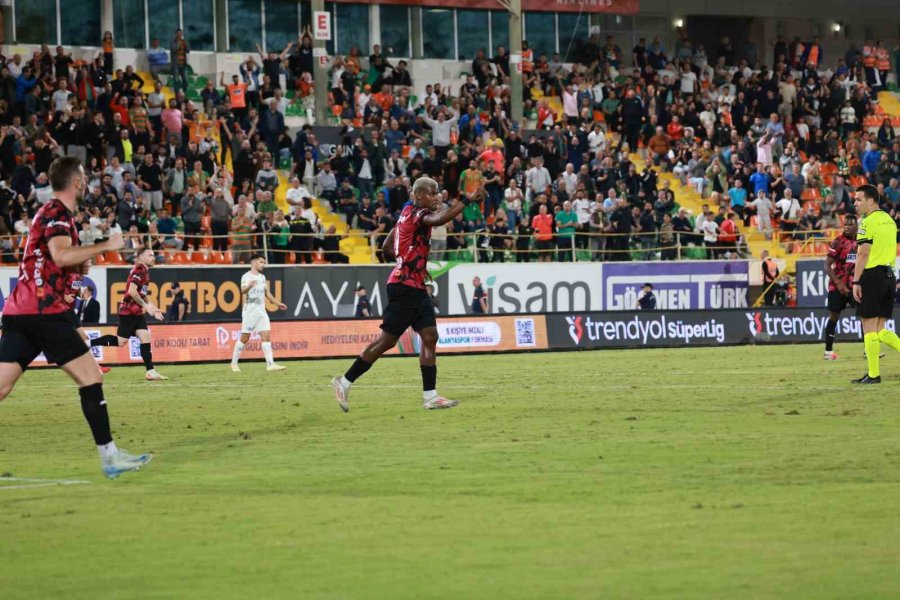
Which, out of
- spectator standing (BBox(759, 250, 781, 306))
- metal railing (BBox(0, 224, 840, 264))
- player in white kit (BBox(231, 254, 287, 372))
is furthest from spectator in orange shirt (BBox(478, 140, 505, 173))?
player in white kit (BBox(231, 254, 287, 372))

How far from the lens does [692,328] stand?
34250 mm

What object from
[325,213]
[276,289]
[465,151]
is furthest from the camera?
[325,213]

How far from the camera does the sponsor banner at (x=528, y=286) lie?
123ft

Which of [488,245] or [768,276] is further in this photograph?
[768,276]

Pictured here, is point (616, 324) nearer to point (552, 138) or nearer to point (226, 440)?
point (552, 138)

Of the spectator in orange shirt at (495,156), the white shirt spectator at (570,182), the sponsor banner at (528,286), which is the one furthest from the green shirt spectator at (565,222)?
the spectator in orange shirt at (495,156)

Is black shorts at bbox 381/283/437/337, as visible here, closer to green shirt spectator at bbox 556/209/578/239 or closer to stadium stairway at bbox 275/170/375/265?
stadium stairway at bbox 275/170/375/265

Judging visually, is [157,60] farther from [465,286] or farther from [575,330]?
[575,330]

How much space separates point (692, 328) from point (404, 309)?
1889 centimetres

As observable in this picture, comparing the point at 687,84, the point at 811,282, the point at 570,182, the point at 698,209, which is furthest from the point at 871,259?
the point at 687,84

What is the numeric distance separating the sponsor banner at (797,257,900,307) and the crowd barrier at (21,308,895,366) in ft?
18.7

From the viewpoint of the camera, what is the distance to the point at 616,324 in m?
34.1

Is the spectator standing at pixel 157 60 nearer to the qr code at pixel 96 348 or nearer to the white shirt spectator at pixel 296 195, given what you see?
the white shirt spectator at pixel 296 195

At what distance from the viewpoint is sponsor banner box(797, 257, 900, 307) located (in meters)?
40.1
